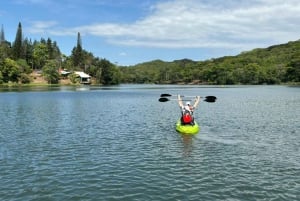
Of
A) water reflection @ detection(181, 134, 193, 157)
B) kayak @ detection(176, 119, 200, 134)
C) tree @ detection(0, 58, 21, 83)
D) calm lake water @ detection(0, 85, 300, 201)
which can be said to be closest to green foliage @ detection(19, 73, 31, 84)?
tree @ detection(0, 58, 21, 83)

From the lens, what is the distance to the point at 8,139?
1226 inches

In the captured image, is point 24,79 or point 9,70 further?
point 24,79

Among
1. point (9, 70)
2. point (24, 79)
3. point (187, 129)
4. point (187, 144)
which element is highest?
point (9, 70)

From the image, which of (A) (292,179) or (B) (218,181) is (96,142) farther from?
(A) (292,179)

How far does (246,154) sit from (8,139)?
19.7 m

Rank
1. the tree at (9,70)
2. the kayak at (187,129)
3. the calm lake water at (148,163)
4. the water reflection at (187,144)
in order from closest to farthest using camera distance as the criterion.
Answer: the calm lake water at (148,163), the water reflection at (187,144), the kayak at (187,129), the tree at (9,70)

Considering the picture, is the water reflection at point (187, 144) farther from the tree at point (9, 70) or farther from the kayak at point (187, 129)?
the tree at point (9, 70)

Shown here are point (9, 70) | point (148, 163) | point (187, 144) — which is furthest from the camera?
point (9, 70)

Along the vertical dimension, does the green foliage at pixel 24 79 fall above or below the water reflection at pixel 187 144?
above

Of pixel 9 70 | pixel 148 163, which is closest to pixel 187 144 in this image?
pixel 148 163

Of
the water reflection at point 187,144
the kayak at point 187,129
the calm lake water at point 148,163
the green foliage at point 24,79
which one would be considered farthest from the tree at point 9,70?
the water reflection at point 187,144

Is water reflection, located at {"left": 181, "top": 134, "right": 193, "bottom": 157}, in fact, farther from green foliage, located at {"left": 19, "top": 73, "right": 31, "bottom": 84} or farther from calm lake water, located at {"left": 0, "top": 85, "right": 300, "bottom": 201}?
green foliage, located at {"left": 19, "top": 73, "right": 31, "bottom": 84}

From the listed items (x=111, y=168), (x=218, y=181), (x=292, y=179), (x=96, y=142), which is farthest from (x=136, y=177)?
(x=96, y=142)

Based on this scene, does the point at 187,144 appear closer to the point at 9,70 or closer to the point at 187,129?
the point at 187,129
